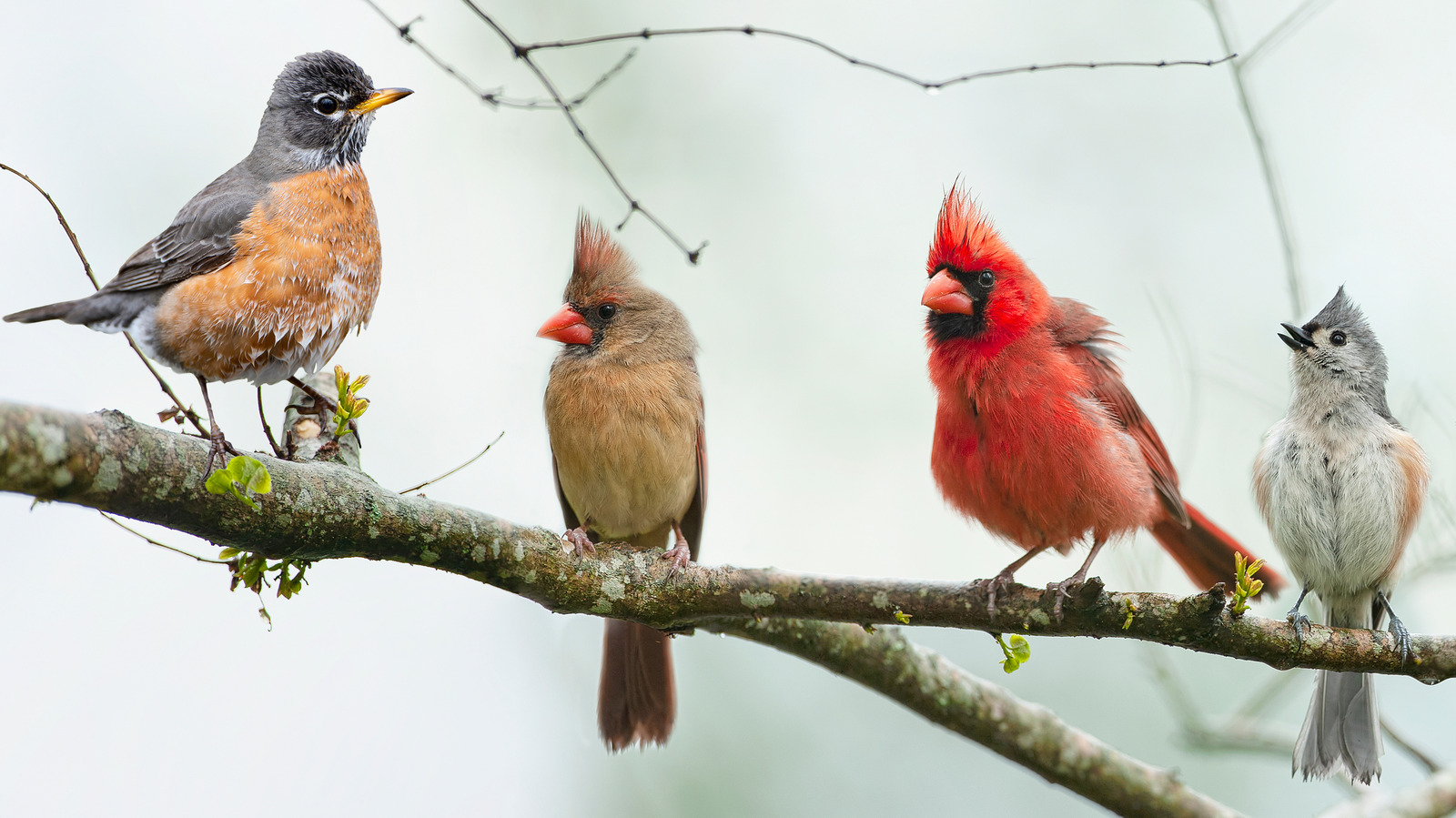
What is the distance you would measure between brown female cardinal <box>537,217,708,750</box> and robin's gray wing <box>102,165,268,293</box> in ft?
5.02

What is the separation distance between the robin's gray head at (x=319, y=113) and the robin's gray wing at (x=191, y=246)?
30cm

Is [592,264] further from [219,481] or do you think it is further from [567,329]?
[219,481]

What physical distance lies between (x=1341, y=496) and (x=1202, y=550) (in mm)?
529

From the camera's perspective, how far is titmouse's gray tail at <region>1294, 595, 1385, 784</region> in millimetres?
3963

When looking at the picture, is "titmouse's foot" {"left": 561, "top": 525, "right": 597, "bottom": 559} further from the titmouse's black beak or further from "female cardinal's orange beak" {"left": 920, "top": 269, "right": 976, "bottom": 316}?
the titmouse's black beak

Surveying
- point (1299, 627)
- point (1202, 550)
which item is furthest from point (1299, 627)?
point (1202, 550)

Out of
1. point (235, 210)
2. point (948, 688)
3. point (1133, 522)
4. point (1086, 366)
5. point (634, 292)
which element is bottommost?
point (948, 688)

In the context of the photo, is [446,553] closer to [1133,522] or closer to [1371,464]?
[1133,522]

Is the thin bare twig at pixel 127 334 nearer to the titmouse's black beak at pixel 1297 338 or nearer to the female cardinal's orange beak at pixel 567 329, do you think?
the female cardinal's orange beak at pixel 567 329

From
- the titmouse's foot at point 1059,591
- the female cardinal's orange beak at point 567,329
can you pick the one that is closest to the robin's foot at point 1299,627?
the titmouse's foot at point 1059,591

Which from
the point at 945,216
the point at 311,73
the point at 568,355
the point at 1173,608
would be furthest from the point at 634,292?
the point at 1173,608

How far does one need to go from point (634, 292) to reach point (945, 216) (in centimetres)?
129

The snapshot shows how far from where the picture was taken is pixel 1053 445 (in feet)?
12.4

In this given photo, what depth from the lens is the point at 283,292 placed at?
2.86m
